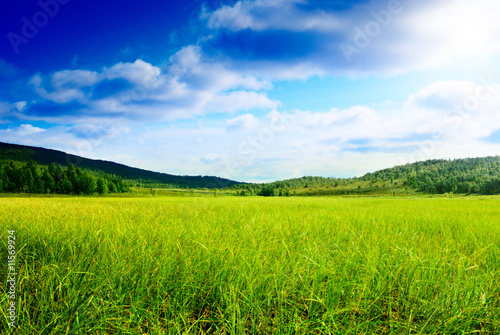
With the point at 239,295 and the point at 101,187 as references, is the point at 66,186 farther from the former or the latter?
the point at 239,295

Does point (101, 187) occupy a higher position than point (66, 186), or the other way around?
point (66, 186)

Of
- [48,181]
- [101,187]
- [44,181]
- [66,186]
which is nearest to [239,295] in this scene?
[66,186]

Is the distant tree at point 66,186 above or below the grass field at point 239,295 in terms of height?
Result: below

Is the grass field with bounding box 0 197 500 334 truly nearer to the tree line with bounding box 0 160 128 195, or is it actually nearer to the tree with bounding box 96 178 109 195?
the tree line with bounding box 0 160 128 195

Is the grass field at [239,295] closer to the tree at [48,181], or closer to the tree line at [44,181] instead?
the tree line at [44,181]

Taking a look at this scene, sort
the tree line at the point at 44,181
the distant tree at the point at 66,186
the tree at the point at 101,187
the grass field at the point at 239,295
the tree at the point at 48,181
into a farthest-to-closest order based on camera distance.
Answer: the tree at the point at 101,187 → the distant tree at the point at 66,186 → the tree at the point at 48,181 → the tree line at the point at 44,181 → the grass field at the point at 239,295

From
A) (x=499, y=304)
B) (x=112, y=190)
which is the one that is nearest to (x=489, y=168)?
(x=112, y=190)

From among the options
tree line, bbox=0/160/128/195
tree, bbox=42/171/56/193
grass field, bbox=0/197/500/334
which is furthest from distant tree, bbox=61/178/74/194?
grass field, bbox=0/197/500/334

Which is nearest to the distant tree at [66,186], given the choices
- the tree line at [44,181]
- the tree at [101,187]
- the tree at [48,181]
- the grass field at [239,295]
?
the tree line at [44,181]

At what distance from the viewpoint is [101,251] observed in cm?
304

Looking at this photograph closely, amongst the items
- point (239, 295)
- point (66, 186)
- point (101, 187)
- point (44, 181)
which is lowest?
point (101, 187)

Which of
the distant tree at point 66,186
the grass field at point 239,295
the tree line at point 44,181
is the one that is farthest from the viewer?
the distant tree at point 66,186

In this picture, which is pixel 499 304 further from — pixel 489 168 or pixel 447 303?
pixel 489 168

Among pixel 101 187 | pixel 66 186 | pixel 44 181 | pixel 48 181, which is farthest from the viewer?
pixel 101 187
